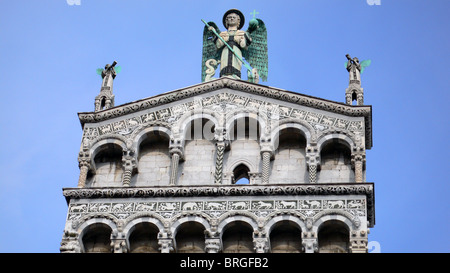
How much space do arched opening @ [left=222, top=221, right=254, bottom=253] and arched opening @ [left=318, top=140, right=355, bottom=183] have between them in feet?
7.44

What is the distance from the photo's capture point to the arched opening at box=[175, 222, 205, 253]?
33094 mm

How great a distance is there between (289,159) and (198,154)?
218 cm

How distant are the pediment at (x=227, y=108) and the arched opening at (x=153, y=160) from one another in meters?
0.40

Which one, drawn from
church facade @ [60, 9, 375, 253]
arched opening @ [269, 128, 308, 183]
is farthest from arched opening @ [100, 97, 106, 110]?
arched opening @ [269, 128, 308, 183]

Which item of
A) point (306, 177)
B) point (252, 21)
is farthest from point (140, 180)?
point (252, 21)

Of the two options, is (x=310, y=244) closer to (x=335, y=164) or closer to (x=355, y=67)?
(x=335, y=164)

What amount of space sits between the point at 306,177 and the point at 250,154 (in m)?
1.54

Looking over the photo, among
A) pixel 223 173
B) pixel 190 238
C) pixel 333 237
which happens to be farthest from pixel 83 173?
pixel 333 237

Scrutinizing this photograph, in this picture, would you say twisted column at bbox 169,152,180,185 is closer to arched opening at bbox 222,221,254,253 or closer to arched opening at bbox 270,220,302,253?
arched opening at bbox 222,221,254,253

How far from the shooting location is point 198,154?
35.0 meters
